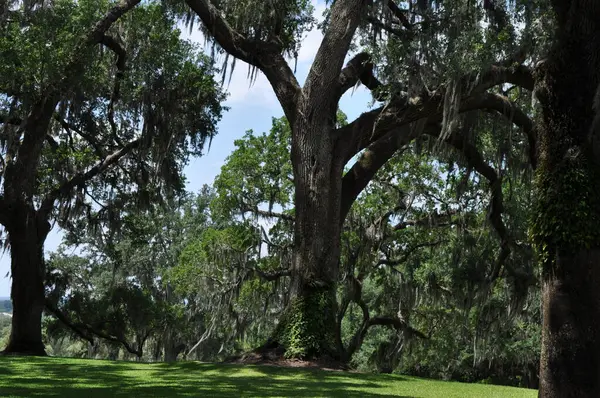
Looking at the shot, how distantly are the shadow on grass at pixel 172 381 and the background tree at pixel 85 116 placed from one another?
566 cm

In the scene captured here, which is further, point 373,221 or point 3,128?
point 373,221

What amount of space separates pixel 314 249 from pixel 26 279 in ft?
28.8

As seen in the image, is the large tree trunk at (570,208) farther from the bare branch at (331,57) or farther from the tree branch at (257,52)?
the tree branch at (257,52)

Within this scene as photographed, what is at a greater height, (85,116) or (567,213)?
(85,116)

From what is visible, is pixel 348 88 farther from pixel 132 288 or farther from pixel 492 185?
pixel 132 288

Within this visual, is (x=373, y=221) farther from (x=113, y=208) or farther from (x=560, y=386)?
(x=560, y=386)

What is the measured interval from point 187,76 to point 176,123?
4.25ft

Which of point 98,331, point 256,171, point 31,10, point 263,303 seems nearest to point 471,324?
point 263,303

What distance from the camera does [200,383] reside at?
9477mm

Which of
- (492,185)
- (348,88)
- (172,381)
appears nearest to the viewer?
(172,381)

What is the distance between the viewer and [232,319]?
25141 millimetres

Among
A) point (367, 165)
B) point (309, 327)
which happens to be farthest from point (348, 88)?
point (309, 327)

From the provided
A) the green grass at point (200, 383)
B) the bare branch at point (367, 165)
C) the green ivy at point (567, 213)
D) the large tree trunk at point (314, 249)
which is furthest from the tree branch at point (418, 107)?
the green grass at point (200, 383)

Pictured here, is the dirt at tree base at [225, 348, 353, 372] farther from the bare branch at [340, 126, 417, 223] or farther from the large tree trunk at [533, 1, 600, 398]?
the large tree trunk at [533, 1, 600, 398]
